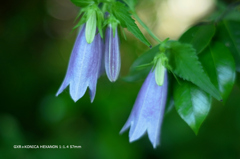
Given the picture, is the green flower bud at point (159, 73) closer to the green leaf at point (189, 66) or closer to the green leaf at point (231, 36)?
the green leaf at point (189, 66)

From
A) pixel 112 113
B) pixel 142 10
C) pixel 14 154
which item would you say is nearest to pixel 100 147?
pixel 112 113

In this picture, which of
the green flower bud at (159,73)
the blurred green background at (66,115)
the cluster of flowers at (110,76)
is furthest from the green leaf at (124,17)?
the blurred green background at (66,115)

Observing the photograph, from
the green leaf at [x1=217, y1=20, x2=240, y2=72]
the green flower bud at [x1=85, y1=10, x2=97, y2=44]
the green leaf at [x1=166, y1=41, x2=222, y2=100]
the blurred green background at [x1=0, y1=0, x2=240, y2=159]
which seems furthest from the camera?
the blurred green background at [x1=0, y1=0, x2=240, y2=159]

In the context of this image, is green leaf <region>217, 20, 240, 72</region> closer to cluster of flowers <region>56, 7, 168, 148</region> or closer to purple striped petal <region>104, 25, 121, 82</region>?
cluster of flowers <region>56, 7, 168, 148</region>

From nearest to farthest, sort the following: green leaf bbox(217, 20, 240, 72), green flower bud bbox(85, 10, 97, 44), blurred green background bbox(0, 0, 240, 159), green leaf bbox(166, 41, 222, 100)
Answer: green leaf bbox(166, 41, 222, 100)
green flower bud bbox(85, 10, 97, 44)
green leaf bbox(217, 20, 240, 72)
blurred green background bbox(0, 0, 240, 159)

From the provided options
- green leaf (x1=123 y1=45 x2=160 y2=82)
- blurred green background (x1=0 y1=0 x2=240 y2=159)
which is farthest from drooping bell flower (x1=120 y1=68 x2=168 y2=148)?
blurred green background (x1=0 y1=0 x2=240 y2=159)

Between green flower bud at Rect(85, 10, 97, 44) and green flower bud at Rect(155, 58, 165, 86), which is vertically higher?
green flower bud at Rect(85, 10, 97, 44)
